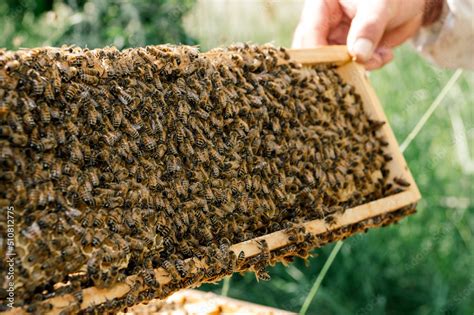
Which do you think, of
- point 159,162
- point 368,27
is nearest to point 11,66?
point 159,162

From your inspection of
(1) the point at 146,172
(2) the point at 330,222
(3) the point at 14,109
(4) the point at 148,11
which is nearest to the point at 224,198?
(1) the point at 146,172

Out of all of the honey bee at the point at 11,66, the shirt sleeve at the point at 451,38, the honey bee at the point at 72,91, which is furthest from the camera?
the shirt sleeve at the point at 451,38

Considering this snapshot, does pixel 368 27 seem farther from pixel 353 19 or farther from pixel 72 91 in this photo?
pixel 72 91

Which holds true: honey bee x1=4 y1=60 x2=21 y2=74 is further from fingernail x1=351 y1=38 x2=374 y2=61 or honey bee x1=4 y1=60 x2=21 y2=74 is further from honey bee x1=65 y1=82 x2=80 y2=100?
fingernail x1=351 y1=38 x2=374 y2=61

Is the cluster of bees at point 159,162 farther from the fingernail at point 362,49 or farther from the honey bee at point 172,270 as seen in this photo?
the fingernail at point 362,49

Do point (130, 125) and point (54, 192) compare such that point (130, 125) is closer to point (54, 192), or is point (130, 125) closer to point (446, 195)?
point (54, 192)

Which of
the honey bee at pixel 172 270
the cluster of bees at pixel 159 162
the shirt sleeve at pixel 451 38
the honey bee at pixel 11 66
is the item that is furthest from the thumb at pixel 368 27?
the honey bee at pixel 11 66

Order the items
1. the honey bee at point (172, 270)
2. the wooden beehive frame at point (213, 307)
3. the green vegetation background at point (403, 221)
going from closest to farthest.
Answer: the honey bee at point (172, 270), the wooden beehive frame at point (213, 307), the green vegetation background at point (403, 221)
